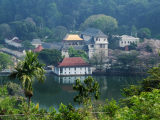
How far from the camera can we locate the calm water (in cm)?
2077

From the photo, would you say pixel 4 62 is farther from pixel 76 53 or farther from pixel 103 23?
pixel 103 23

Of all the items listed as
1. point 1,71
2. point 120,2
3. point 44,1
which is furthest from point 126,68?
point 44,1

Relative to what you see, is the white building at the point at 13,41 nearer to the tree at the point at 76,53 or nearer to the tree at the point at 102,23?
the tree at the point at 76,53

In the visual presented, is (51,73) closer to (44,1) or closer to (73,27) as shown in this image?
(73,27)

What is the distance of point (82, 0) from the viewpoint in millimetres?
71000

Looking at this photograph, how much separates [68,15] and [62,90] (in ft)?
149

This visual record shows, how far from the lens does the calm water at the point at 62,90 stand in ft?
68.2

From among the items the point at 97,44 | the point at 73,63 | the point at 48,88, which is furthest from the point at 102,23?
the point at 48,88

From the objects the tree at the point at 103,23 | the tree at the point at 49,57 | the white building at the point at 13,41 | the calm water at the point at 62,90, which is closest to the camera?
the calm water at the point at 62,90

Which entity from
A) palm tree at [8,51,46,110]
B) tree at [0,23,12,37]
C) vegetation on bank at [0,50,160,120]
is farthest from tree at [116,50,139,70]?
tree at [0,23,12,37]

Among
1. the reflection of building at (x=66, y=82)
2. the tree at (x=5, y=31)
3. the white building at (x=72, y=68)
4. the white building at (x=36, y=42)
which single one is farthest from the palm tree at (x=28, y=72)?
the tree at (x=5, y=31)

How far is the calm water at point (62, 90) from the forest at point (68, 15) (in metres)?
23.8

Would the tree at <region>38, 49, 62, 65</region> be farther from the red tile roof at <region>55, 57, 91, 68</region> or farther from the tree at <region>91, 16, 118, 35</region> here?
the tree at <region>91, 16, 118, 35</region>

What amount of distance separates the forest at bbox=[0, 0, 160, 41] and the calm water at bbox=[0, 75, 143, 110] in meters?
23.8
